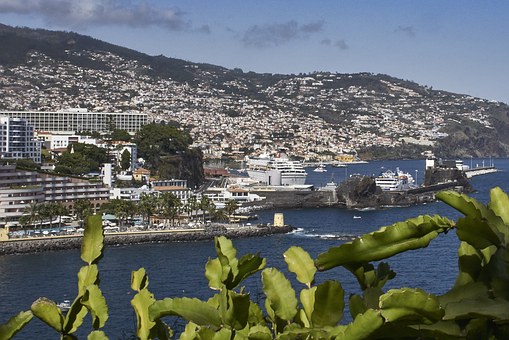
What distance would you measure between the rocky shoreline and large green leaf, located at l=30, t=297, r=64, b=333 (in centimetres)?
2118

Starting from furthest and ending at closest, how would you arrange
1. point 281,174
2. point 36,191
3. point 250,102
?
1. point 250,102
2. point 281,174
3. point 36,191

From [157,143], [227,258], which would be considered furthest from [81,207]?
[227,258]

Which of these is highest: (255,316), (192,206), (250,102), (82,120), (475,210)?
(250,102)

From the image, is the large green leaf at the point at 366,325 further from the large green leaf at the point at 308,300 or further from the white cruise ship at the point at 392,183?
the white cruise ship at the point at 392,183

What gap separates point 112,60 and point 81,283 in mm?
110151

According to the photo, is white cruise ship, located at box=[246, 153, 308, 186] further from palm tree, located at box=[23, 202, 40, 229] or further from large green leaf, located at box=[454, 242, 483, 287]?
large green leaf, located at box=[454, 242, 483, 287]

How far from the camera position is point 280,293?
124cm

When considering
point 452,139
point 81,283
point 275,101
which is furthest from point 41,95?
point 81,283

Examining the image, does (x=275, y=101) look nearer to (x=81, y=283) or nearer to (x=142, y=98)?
(x=142, y=98)

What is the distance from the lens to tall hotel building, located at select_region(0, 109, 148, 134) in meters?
59.2

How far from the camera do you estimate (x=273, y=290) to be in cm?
124

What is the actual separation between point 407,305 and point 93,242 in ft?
2.00

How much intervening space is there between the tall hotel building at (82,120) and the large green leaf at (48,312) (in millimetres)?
58280

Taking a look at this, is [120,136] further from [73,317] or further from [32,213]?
[73,317]
